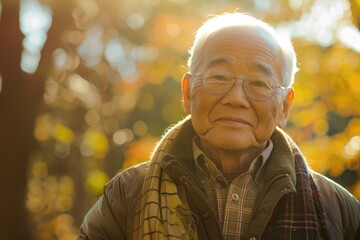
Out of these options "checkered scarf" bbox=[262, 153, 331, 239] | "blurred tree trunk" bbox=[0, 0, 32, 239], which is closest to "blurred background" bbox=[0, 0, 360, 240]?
"blurred tree trunk" bbox=[0, 0, 32, 239]

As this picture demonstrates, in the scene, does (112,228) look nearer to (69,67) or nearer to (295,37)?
(295,37)

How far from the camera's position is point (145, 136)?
21281 mm

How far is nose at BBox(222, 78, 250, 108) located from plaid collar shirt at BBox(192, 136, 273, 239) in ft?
1.03

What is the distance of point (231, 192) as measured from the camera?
9.76 ft

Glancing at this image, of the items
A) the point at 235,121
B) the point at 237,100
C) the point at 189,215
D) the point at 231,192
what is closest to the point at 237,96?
the point at 237,100

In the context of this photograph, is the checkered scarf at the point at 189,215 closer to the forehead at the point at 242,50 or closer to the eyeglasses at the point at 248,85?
the eyeglasses at the point at 248,85

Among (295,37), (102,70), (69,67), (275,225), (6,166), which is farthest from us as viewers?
(102,70)

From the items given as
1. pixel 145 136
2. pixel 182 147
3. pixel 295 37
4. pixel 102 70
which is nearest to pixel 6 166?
pixel 295 37

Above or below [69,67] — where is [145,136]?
below

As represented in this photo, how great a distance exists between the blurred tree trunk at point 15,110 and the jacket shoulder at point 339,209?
4817 millimetres

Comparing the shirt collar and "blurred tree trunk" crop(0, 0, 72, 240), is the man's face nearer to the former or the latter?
the shirt collar

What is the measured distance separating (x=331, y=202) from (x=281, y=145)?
391 millimetres

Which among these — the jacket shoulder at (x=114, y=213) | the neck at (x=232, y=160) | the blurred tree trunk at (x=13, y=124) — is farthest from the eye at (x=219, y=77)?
the blurred tree trunk at (x=13, y=124)

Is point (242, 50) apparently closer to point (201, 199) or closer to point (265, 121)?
point (265, 121)
